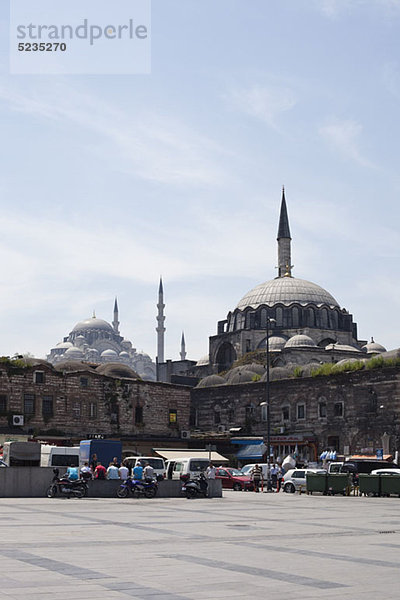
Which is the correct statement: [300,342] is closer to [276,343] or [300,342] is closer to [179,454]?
[276,343]

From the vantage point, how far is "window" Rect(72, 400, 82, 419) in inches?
1994

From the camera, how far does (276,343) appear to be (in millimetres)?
75438

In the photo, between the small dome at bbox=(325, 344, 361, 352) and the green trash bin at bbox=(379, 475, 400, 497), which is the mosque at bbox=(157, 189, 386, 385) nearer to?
the small dome at bbox=(325, 344, 361, 352)

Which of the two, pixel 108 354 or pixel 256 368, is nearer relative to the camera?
pixel 256 368

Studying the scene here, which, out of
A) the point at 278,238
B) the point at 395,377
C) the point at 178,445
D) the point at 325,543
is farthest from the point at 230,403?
the point at 325,543

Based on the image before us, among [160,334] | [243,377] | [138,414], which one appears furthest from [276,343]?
[160,334]

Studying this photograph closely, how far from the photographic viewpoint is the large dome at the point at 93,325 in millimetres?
191500

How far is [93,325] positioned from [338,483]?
16290 cm

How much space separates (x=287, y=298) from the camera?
81125 millimetres

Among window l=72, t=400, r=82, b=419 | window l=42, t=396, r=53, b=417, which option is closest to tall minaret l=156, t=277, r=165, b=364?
window l=72, t=400, r=82, b=419

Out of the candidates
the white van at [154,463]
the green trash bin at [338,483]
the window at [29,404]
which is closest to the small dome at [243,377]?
the window at [29,404]

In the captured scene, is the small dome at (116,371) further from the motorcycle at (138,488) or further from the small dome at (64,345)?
the small dome at (64,345)

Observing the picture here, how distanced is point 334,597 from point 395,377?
43.3 metres

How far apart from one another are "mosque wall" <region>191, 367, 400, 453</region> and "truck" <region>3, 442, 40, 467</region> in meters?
26.0
